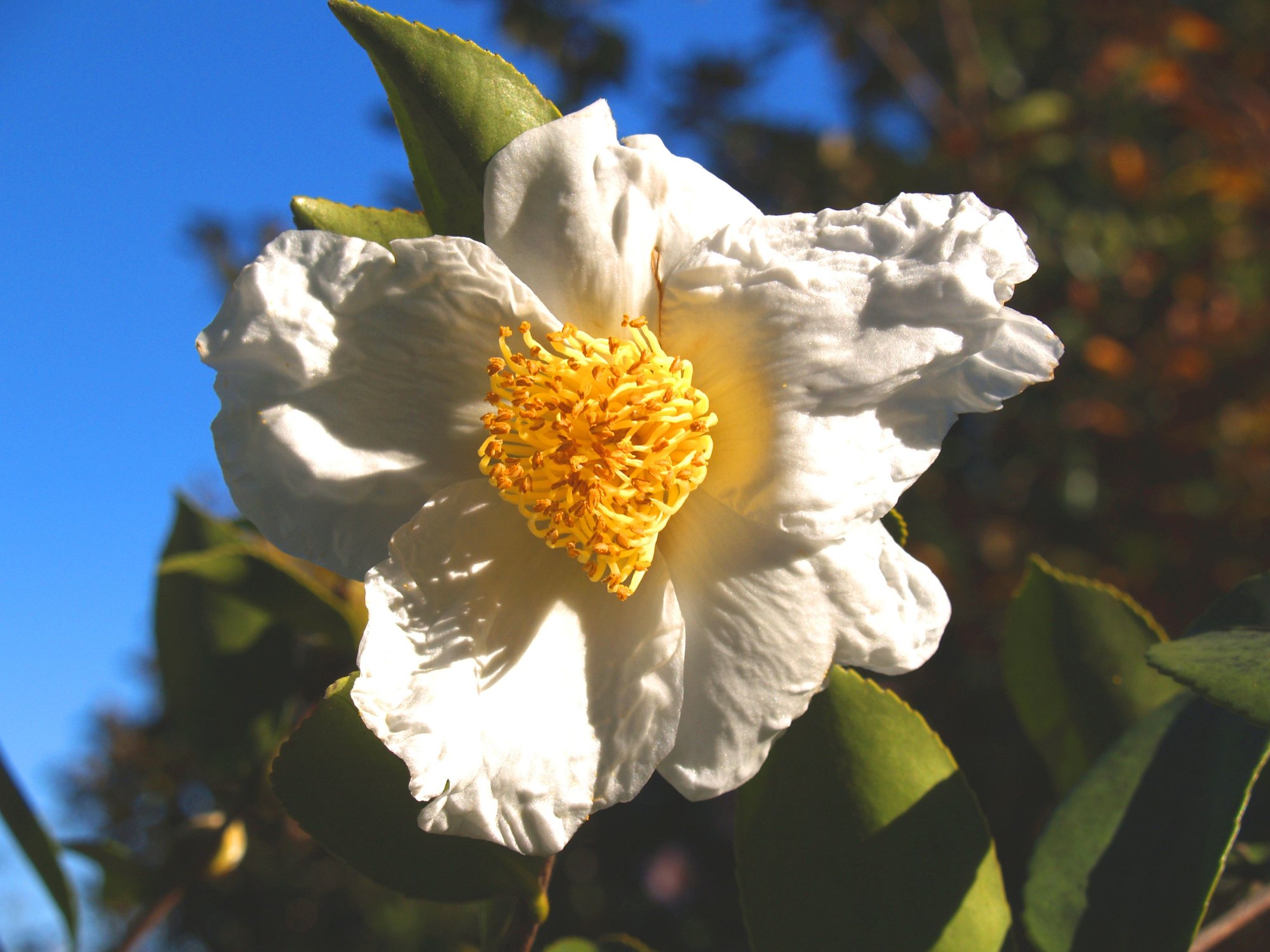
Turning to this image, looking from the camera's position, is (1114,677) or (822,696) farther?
(1114,677)

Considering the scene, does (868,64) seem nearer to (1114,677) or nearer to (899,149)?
(899,149)

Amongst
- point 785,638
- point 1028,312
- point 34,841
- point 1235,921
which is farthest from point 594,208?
point 1028,312

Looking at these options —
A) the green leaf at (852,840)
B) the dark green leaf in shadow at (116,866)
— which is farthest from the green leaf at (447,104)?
the dark green leaf in shadow at (116,866)

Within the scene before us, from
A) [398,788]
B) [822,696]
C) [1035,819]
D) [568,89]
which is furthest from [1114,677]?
[568,89]

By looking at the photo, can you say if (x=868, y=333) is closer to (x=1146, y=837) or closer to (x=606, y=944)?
(x=1146, y=837)

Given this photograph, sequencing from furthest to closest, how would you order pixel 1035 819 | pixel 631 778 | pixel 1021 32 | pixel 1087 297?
pixel 1021 32, pixel 1087 297, pixel 1035 819, pixel 631 778

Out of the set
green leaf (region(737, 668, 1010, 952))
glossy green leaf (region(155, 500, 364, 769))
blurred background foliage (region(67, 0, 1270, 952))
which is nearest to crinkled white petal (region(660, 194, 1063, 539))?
green leaf (region(737, 668, 1010, 952))

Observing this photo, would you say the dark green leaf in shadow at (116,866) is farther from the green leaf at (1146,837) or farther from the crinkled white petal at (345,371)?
the green leaf at (1146,837)
